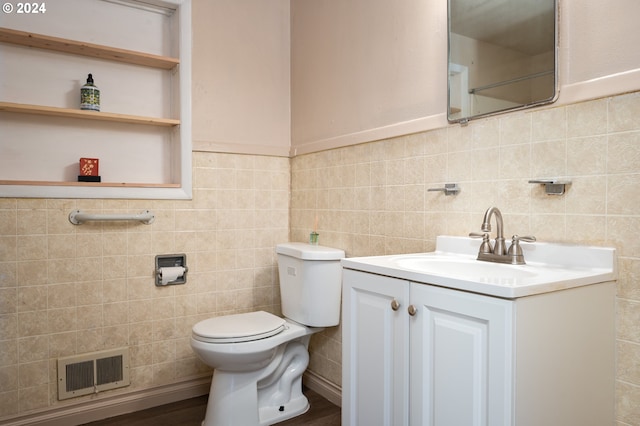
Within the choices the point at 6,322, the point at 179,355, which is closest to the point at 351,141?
the point at 179,355

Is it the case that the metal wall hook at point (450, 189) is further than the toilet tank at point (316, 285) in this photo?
→ No

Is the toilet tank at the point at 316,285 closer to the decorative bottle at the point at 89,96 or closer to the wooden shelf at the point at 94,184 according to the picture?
the wooden shelf at the point at 94,184

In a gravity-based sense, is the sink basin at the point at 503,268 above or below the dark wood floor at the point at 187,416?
above

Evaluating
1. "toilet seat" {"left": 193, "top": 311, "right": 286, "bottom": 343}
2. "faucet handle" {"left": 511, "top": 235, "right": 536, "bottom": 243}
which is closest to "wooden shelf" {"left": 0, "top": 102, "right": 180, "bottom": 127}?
"toilet seat" {"left": 193, "top": 311, "right": 286, "bottom": 343}

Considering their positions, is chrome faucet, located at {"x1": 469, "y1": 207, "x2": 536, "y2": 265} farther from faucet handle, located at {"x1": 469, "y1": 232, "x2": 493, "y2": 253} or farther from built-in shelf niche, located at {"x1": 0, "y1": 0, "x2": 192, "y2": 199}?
built-in shelf niche, located at {"x1": 0, "y1": 0, "x2": 192, "y2": 199}

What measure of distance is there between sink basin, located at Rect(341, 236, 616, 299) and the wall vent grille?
56.6 inches

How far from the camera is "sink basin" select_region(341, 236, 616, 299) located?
107 centimetres

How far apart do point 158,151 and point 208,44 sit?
68 centimetres

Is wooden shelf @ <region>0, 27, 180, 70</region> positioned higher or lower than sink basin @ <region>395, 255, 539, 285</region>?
higher

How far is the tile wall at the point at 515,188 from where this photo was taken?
1237 mm

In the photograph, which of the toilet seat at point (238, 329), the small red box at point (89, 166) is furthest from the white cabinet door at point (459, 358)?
the small red box at point (89, 166)

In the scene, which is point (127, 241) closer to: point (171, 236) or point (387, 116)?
point (171, 236)

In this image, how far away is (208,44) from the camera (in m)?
2.51

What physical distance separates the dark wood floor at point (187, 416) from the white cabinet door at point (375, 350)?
724 millimetres
